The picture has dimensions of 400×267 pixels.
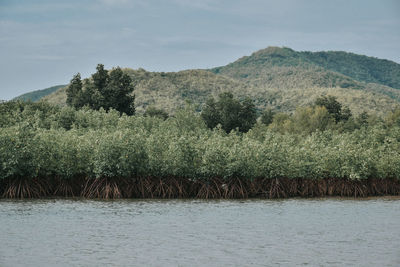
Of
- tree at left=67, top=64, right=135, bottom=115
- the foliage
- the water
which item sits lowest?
the water

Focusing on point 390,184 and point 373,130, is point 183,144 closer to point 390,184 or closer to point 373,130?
point 390,184

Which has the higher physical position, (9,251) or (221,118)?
(221,118)

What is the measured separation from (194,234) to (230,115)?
8394 centimetres

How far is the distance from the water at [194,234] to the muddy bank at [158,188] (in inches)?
105

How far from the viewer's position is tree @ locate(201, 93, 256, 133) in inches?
4493

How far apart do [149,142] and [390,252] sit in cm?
2637

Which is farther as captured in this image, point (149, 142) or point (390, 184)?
point (390, 184)

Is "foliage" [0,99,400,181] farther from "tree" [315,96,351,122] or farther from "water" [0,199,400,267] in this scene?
"tree" [315,96,351,122]

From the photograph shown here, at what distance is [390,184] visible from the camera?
60.1 m

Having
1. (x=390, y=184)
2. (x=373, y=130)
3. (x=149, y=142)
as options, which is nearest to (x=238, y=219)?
(x=149, y=142)

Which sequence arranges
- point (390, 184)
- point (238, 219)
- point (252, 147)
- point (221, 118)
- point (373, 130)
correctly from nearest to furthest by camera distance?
point (238, 219)
point (252, 147)
point (390, 184)
point (373, 130)
point (221, 118)

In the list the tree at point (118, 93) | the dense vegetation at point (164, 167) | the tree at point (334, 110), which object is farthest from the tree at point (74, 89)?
the dense vegetation at point (164, 167)

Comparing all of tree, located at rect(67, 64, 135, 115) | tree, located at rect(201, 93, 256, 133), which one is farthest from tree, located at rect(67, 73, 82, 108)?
tree, located at rect(201, 93, 256, 133)

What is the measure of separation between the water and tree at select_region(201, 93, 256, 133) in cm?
6825
